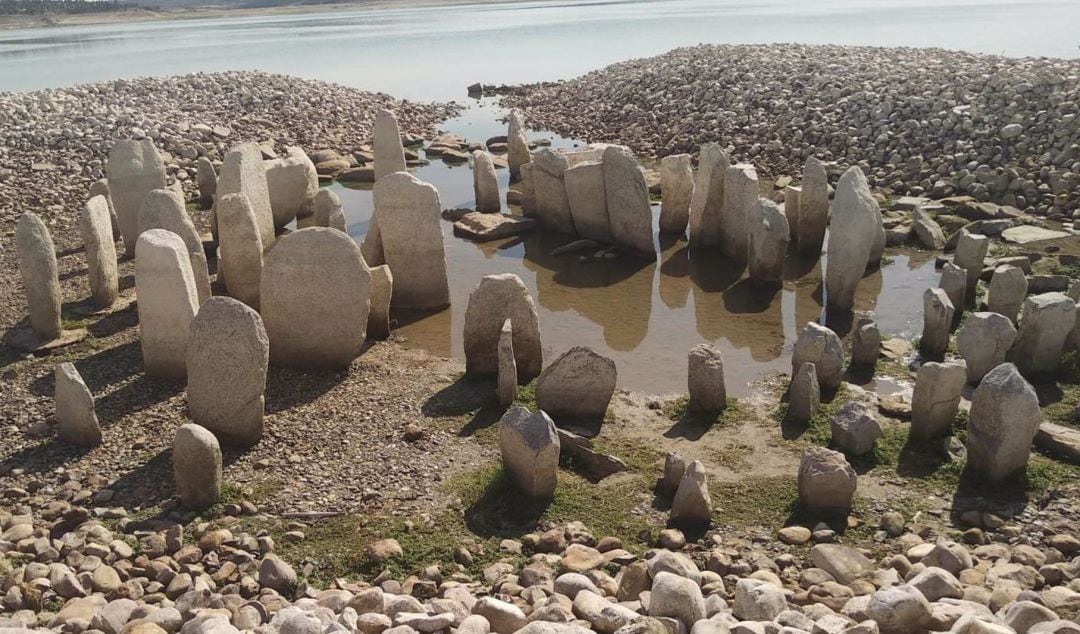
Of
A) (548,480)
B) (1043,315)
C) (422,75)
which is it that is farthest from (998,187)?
(422,75)

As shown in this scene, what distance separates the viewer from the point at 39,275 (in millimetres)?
9852

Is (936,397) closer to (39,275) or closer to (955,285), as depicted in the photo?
(955,285)

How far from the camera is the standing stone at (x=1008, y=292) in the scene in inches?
380

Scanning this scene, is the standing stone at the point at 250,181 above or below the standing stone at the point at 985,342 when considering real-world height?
above

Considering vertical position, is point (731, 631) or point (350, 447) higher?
point (731, 631)

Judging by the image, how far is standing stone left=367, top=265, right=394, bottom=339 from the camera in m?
10.0

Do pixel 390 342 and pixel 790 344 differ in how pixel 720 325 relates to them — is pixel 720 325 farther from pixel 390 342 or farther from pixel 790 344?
pixel 390 342

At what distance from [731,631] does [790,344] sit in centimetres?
587

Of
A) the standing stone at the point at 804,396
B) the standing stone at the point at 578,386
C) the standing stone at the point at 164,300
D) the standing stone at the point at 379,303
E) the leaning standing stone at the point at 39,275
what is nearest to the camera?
the standing stone at the point at 804,396

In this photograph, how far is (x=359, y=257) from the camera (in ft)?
29.9

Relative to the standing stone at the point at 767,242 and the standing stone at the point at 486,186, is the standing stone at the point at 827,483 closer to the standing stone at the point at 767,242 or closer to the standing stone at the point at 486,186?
the standing stone at the point at 767,242

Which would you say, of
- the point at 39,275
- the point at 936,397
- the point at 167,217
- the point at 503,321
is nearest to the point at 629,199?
the point at 503,321

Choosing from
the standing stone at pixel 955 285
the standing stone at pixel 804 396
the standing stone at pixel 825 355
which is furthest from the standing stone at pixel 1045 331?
the standing stone at pixel 804 396

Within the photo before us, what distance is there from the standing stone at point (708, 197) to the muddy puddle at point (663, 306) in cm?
28
